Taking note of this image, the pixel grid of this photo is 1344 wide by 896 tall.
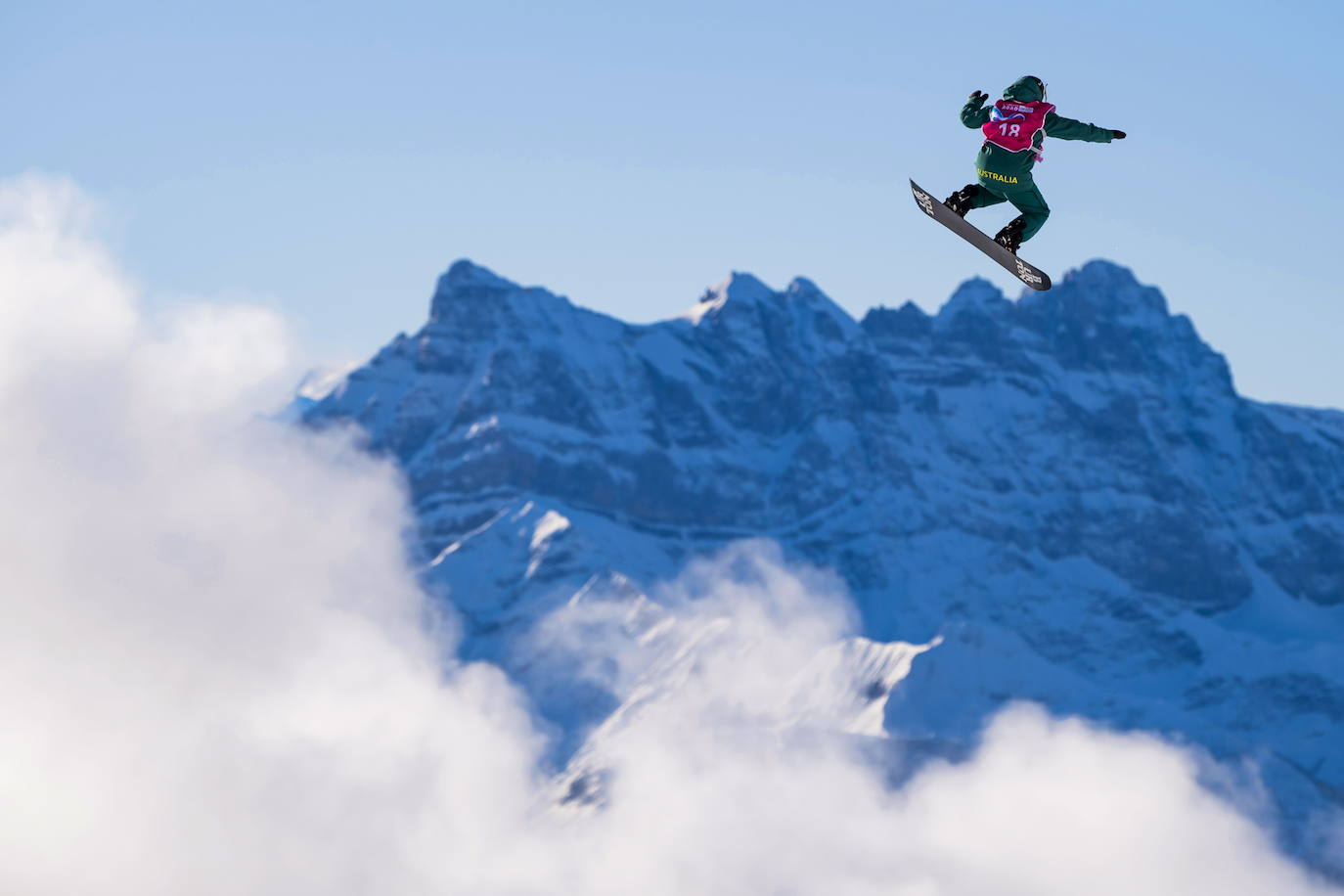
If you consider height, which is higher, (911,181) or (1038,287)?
(911,181)

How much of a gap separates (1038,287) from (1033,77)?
17.3ft

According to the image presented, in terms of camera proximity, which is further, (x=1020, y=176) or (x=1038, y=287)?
(x=1038, y=287)

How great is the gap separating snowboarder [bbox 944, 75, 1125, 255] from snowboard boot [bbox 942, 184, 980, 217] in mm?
204

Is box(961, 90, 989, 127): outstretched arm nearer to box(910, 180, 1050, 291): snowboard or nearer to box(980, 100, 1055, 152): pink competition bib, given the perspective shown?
box(980, 100, 1055, 152): pink competition bib

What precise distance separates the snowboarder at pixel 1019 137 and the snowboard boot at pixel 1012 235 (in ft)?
0.05

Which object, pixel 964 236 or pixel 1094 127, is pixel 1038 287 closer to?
pixel 964 236

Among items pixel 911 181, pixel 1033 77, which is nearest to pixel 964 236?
pixel 911 181

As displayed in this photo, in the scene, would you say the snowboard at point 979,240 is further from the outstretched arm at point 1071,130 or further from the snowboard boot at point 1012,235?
the outstretched arm at point 1071,130


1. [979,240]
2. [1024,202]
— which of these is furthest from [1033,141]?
[979,240]

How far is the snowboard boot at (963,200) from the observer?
3800 centimetres

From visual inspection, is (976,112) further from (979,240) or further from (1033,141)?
(979,240)

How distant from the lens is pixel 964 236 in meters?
39.2

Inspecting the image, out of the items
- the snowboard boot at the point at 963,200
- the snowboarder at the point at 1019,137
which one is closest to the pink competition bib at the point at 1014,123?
the snowboarder at the point at 1019,137

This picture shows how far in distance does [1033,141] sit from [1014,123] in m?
0.43
